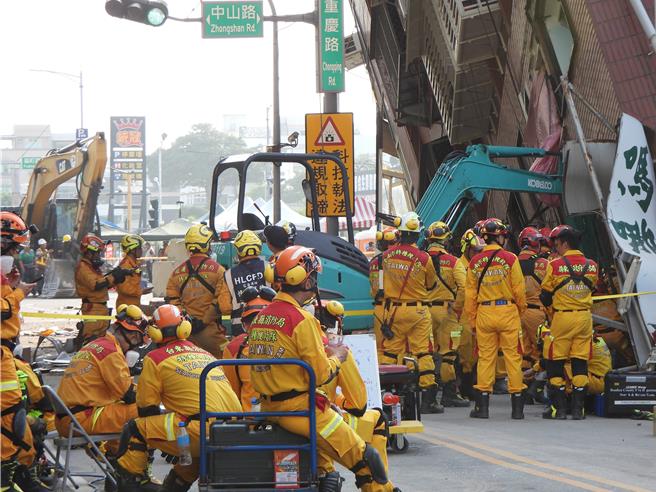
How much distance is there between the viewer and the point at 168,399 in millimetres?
9156

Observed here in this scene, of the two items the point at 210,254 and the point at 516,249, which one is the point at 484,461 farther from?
the point at 516,249

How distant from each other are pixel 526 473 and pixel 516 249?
15134mm

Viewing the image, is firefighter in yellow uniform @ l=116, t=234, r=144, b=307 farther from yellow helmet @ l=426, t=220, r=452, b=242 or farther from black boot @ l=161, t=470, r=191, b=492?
black boot @ l=161, t=470, r=191, b=492

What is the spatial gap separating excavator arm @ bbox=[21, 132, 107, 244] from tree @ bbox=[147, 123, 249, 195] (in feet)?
341

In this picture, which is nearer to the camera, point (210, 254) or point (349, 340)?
point (349, 340)

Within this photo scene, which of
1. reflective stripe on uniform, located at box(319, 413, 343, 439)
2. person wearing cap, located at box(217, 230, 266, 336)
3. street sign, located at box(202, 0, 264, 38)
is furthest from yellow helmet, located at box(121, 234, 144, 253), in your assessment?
reflective stripe on uniform, located at box(319, 413, 343, 439)

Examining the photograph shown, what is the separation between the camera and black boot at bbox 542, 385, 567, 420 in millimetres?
14242

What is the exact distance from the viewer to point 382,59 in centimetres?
3519

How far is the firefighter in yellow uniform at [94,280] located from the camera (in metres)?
17.9

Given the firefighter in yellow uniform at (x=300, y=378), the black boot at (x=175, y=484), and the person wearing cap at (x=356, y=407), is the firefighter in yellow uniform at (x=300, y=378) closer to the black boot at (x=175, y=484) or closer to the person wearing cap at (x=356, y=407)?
the person wearing cap at (x=356, y=407)

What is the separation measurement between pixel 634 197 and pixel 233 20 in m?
10.00

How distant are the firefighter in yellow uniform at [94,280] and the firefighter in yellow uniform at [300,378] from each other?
10.1m

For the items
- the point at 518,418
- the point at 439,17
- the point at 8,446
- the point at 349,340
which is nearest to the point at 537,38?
the point at 439,17

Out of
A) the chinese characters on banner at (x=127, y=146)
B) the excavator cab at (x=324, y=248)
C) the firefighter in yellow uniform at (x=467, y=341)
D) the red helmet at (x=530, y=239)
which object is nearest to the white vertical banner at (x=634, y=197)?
the red helmet at (x=530, y=239)
